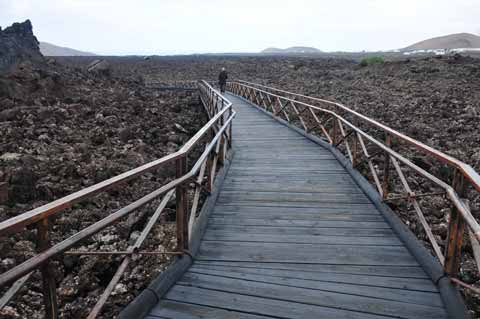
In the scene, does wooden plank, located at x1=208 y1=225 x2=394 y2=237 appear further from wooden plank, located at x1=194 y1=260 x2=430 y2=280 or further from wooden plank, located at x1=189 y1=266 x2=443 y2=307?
wooden plank, located at x1=189 y1=266 x2=443 y2=307

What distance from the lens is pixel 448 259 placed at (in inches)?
118

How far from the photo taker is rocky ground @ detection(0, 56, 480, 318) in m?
5.09

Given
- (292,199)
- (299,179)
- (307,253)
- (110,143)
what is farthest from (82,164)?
(307,253)

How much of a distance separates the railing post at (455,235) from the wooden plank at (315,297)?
0.41 metres

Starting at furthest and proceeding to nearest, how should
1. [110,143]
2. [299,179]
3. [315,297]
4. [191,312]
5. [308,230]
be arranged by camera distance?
[110,143]
[299,179]
[308,230]
[315,297]
[191,312]

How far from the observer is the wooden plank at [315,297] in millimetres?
2709

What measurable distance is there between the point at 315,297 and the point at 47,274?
1852 millimetres

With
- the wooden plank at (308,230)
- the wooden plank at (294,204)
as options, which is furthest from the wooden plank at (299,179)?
the wooden plank at (308,230)

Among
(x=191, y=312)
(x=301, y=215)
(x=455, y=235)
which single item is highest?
(x=455, y=235)

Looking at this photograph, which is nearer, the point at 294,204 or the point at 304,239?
the point at 304,239

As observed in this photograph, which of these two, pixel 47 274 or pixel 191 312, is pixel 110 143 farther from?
pixel 47 274

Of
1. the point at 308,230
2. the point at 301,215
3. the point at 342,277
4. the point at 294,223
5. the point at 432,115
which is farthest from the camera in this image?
the point at 432,115

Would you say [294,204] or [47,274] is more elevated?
[47,274]

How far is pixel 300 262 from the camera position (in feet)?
11.4
